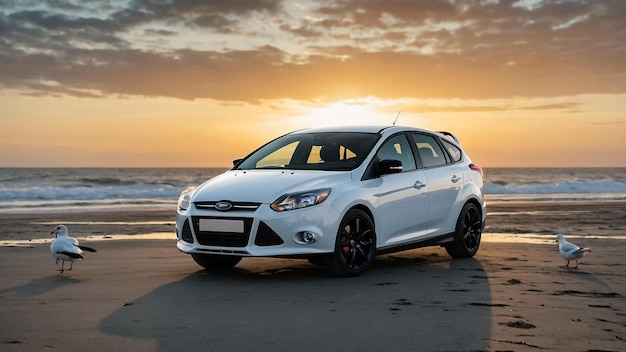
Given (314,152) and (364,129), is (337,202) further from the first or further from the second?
(364,129)

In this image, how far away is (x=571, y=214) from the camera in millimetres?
21250

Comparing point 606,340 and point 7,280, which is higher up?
point 606,340

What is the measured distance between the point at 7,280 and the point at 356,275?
380cm

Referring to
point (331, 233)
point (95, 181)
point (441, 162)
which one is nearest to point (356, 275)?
point (331, 233)

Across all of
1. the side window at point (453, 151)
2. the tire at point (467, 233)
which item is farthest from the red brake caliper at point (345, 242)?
the side window at point (453, 151)

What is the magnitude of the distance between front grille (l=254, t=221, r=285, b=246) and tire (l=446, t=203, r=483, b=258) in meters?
3.32

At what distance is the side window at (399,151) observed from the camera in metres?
9.73

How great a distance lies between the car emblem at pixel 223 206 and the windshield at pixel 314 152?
1222mm

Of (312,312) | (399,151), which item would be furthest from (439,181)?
(312,312)

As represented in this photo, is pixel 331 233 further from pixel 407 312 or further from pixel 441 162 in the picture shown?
pixel 441 162

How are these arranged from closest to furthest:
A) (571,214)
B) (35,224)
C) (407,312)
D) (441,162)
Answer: (407,312) < (441,162) < (35,224) < (571,214)

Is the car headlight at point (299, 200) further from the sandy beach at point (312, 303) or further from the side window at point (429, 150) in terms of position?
the side window at point (429, 150)

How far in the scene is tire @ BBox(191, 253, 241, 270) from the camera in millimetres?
9445

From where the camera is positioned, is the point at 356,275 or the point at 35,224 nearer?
the point at 356,275
